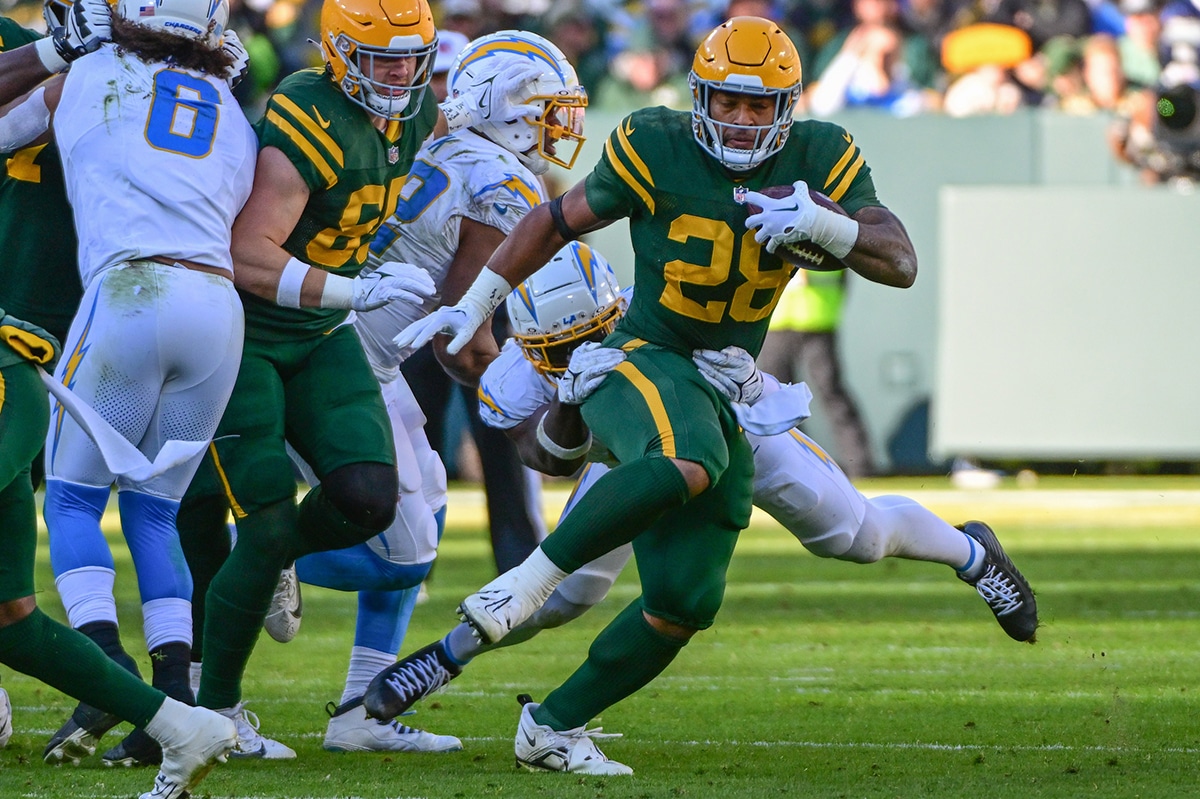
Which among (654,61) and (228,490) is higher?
(654,61)

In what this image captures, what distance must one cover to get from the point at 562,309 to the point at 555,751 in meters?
1.22

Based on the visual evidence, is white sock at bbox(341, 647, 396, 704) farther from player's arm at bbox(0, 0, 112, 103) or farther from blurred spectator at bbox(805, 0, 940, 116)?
blurred spectator at bbox(805, 0, 940, 116)

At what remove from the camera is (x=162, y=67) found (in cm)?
434

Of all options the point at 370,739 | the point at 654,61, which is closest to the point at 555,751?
the point at 370,739

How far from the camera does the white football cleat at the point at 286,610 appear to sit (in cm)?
508

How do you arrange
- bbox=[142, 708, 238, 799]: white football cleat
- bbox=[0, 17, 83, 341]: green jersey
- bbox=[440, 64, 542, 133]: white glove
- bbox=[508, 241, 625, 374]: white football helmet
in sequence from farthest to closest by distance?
bbox=[440, 64, 542, 133]: white glove < bbox=[0, 17, 83, 341]: green jersey < bbox=[508, 241, 625, 374]: white football helmet < bbox=[142, 708, 238, 799]: white football cleat

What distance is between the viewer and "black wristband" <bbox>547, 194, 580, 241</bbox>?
4352 millimetres

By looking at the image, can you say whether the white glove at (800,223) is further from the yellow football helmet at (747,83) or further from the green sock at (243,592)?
the green sock at (243,592)

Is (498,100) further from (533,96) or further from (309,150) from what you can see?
(309,150)

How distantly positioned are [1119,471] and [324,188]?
1097cm

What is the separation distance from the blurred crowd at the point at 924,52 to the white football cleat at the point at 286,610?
29.8ft

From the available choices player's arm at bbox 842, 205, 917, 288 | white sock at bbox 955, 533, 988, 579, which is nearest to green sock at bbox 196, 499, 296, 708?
player's arm at bbox 842, 205, 917, 288

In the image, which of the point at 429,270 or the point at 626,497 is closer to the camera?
the point at 626,497

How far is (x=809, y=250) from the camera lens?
13.4 ft
